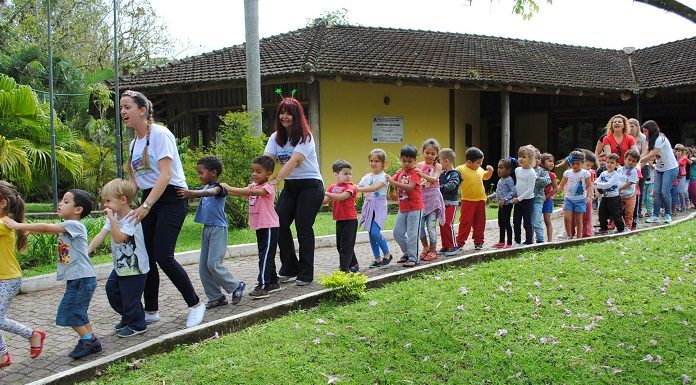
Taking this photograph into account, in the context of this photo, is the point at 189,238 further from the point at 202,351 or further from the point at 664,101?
the point at 664,101

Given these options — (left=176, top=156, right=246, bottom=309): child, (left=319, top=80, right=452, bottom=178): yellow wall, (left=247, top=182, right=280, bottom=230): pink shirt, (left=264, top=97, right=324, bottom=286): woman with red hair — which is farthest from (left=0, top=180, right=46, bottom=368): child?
(left=319, top=80, right=452, bottom=178): yellow wall

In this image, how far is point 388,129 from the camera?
1727 centimetres

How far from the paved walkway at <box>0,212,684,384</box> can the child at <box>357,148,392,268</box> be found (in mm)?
282

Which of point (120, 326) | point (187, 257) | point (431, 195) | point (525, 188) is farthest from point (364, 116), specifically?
point (120, 326)

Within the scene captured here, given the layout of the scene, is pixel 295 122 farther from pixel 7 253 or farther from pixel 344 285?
pixel 7 253

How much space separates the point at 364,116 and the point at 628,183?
8.70 m

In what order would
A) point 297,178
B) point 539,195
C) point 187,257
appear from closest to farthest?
point 297,178 < point 187,257 < point 539,195

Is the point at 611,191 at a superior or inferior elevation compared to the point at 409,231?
superior

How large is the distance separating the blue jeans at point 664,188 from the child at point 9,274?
9.54m

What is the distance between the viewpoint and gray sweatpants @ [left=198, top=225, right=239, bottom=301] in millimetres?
5309

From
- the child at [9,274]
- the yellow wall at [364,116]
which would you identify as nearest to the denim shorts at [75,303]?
the child at [9,274]

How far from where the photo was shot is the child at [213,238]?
5277 millimetres

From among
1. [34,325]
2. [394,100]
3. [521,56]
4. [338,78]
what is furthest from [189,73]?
[34,325]

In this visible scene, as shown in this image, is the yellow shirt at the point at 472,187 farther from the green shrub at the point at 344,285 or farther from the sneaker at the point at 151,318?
the sneaker at the point at 151,318
